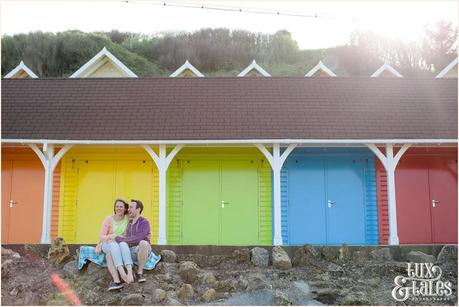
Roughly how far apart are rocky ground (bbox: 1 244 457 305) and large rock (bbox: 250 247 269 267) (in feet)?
0.06

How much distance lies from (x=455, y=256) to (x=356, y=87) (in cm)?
528

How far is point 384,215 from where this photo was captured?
11.5 m

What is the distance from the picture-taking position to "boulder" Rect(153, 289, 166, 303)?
6.87 meters

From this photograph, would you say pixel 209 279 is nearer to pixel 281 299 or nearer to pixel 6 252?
pixel 281 299

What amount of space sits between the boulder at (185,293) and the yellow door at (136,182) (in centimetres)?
463

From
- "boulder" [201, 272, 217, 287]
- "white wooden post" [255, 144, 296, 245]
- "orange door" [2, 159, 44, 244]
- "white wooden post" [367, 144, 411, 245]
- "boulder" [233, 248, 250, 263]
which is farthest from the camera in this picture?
"orange door" [2, 159, 44, 244]

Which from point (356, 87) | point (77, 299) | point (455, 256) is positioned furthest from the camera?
point (356, 87)

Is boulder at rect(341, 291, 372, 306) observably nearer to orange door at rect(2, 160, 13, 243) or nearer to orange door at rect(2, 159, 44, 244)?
orange door at rect(2, 159, 44, 244)

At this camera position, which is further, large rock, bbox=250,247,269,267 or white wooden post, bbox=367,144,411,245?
white wooden post, bbox=367,144,411,245

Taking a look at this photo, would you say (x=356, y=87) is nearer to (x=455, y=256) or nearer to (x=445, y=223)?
(x=445, y=223)

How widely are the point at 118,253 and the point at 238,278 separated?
1.98m

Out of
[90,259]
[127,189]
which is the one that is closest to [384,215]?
[127,189]

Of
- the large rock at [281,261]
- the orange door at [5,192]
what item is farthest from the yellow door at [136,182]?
the large rock at [281,261]

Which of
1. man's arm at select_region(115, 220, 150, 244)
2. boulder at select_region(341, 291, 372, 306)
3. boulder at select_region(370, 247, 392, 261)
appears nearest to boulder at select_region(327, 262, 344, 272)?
boulder at select_region(370, 247, 392, 261)
